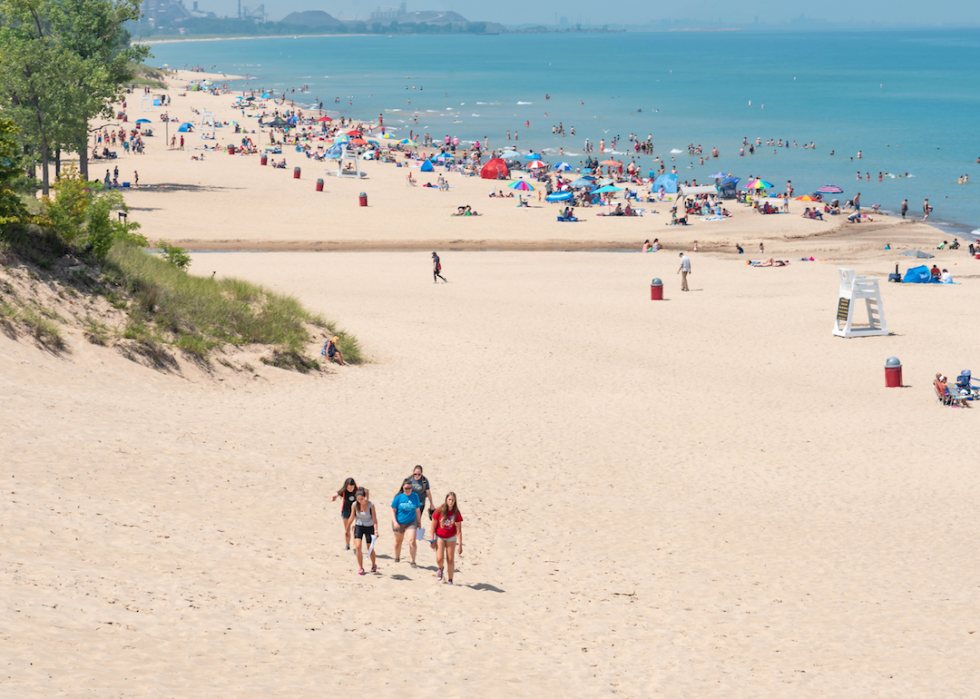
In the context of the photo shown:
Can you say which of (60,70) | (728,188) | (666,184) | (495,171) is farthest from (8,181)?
(728,188)

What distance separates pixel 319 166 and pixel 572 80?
297 feet

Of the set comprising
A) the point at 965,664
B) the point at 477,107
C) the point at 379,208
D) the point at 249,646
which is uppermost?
the point at 477,107

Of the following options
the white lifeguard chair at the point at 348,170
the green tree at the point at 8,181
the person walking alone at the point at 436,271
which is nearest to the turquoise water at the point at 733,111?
the white lifeguard chair at the point at 348,170

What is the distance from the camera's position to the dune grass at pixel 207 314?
18.0 metres

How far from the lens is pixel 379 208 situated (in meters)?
43.5

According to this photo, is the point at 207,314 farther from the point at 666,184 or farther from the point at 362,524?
the point at 666,184

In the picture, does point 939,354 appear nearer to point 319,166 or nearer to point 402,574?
point 402,574

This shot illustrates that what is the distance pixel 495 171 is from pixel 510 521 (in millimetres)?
41656

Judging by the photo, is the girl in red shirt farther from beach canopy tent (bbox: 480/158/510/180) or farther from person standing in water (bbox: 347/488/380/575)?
beach canopy tent (bbox: 480/158/510/180)

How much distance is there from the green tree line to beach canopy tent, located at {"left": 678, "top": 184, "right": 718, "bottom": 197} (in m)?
26.0

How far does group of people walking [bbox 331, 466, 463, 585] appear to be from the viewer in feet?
33.7

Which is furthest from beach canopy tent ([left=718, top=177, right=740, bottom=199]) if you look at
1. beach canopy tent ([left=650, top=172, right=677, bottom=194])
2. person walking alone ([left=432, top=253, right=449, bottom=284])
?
person walking alone ([left=432, top=253, right=449, bottom=284])

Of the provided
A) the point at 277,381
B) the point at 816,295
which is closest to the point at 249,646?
the point at 277,381

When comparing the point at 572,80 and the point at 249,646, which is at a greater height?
the point at 572,80
